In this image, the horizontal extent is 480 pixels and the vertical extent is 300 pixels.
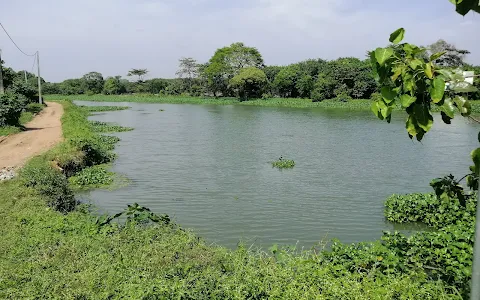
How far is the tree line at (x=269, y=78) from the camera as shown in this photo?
5566cm

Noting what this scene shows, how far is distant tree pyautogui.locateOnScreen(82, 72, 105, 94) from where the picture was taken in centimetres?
9588

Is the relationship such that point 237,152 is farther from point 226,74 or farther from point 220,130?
point 226,74

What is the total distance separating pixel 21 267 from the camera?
551 centimetres

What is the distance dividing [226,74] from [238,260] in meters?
65.3

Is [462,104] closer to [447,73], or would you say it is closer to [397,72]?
[447,73]

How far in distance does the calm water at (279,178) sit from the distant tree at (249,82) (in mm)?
36184

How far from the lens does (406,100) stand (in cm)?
278

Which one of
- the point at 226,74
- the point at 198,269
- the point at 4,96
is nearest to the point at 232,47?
the point at 226,74

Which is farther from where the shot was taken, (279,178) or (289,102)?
(289,102)

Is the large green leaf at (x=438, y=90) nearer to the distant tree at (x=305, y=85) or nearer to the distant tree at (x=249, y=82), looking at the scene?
the distant tree at (x=305, y=85)

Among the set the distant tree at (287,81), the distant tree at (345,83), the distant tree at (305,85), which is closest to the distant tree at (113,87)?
the distant tree at (287,81)

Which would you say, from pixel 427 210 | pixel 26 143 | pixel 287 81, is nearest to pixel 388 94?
pixel 427 210

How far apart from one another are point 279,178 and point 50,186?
7.52 meters

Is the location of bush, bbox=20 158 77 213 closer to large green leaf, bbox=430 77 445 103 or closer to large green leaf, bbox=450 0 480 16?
large green leaf, bbox=430 77 445 103
